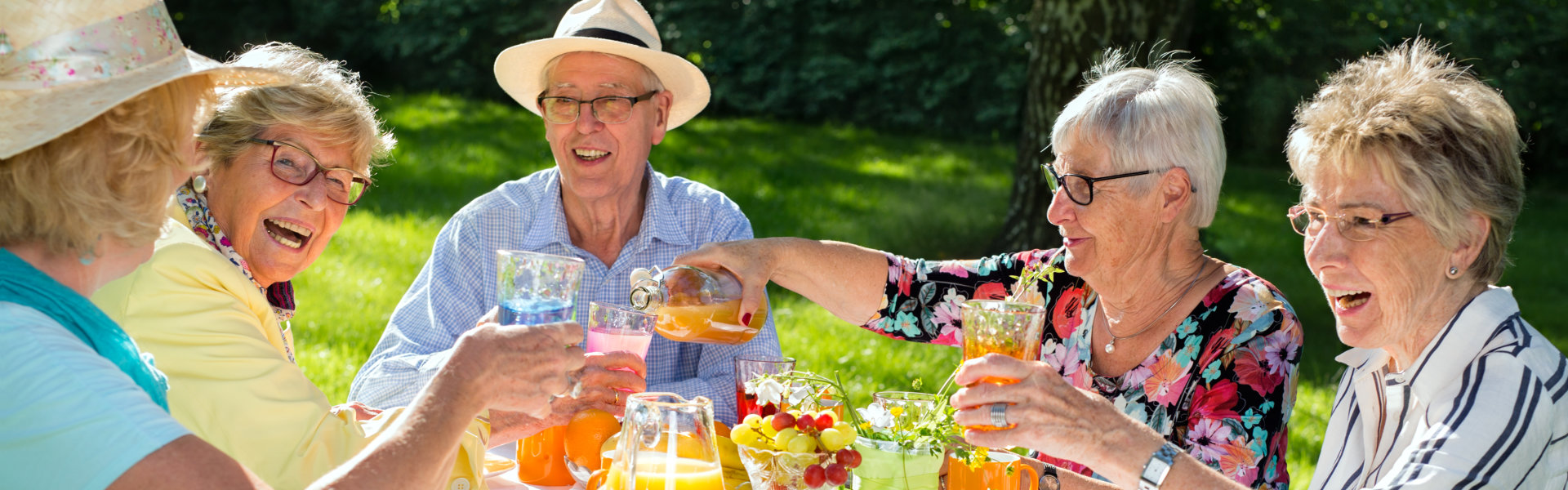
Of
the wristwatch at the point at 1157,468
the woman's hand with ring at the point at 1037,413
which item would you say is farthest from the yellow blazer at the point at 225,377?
the wristwatch at the point at 1157,468

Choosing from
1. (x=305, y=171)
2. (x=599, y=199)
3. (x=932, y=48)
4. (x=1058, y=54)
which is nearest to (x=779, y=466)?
(x=305, y=171)

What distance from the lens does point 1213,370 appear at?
2695 mm

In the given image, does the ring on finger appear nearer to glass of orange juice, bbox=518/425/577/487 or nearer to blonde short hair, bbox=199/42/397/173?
glass of orange juice, bbox=518/425/577/487

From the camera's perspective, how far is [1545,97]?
15.8m

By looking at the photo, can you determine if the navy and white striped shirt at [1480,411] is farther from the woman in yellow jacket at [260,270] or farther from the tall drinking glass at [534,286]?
the woman in yellow jacket at [260,270]

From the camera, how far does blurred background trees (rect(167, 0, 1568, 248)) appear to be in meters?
15.2

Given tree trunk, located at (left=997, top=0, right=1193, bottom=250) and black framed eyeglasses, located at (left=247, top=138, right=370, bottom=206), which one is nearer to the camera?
black framed eyeglasses, located at (left=247, top=138, right=370, bottom=206)

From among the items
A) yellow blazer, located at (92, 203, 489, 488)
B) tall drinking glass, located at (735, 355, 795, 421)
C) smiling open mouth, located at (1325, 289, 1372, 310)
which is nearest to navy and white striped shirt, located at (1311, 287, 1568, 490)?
smiling open mouth, located at (1325, 289, 1372, 310)

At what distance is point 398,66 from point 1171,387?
15.3 meters

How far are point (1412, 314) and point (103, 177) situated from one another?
2.24 meters

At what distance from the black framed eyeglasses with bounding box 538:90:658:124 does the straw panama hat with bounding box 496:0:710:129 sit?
140 millimetres

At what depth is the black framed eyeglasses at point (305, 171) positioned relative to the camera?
271 centimetres

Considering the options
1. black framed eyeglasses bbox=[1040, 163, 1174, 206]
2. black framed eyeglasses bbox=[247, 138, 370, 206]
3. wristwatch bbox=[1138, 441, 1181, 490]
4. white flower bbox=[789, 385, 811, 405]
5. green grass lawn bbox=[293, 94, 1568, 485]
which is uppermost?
black framed eyeglasses bbox=[247, 138, 370, 206]

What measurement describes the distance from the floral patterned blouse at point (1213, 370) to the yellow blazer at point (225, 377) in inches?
53.0
